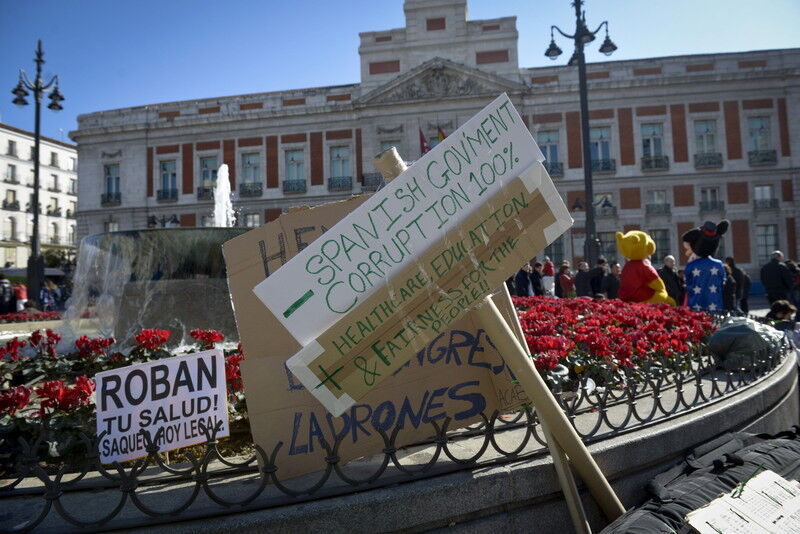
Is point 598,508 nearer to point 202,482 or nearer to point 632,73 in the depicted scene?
point 202,482

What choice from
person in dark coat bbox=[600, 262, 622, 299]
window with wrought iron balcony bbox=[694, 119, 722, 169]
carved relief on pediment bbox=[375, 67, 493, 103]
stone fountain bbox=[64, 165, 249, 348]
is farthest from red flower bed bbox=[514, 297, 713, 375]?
window with wrought iron balcony bbox=[694, 119, 722, 169]

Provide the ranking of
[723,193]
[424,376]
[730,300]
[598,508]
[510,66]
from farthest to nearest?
[510,66], [723,193], [730,300], [424,376], [598,508]

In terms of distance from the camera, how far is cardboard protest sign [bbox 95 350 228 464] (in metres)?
1.81

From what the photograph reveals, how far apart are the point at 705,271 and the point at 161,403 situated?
236 inches

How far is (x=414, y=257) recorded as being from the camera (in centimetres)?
157

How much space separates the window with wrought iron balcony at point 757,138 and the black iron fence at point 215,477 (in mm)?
28767

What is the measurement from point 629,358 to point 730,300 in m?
5.92

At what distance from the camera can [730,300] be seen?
788 cm

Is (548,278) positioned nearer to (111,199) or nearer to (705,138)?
(705,138)

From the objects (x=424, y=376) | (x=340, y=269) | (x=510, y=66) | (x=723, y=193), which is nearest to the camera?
(x=340, y=269)

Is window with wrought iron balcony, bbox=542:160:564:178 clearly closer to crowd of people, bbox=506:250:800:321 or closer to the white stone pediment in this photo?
the white stone pediment

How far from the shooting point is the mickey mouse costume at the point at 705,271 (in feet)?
19.6

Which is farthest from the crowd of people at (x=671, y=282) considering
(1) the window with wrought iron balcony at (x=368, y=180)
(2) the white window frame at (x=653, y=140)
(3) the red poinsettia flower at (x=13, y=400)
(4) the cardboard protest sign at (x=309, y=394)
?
(2) the white window frame at (x=653, y=140)

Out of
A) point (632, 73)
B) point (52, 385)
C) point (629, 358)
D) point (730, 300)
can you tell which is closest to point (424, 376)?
point (52, 385)
